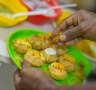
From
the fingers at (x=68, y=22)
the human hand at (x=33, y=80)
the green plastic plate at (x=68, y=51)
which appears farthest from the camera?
the fingers at (x=68, y=22)

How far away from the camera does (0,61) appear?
96 cm

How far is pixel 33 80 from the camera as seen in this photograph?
0.73m

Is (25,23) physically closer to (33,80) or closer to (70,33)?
(70,33)

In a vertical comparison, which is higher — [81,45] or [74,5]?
[74,5]

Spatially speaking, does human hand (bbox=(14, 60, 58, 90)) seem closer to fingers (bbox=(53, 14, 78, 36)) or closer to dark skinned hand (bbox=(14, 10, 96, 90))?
dark skinned hand (bbox=(14, 10, 96, 90))

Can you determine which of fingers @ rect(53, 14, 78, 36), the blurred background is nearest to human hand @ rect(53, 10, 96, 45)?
fingers @ rect(53, 14, 78, 36)

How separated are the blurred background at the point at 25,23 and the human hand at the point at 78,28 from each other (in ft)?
0.54

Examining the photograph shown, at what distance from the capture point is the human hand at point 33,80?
715 millimetres

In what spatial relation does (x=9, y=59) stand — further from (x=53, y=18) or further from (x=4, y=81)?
(x=53, y=18)

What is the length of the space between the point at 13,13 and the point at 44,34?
0.26m

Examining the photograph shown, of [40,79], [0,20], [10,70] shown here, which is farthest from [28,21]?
[40,79]

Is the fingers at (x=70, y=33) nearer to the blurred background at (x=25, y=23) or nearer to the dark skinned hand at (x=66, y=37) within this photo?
the dark skinned hand at (x=66, y=37)

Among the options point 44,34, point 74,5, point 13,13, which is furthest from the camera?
point 74,5

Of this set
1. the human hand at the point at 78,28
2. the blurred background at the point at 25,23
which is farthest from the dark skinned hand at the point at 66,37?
the blurred background at the point at 25,23
